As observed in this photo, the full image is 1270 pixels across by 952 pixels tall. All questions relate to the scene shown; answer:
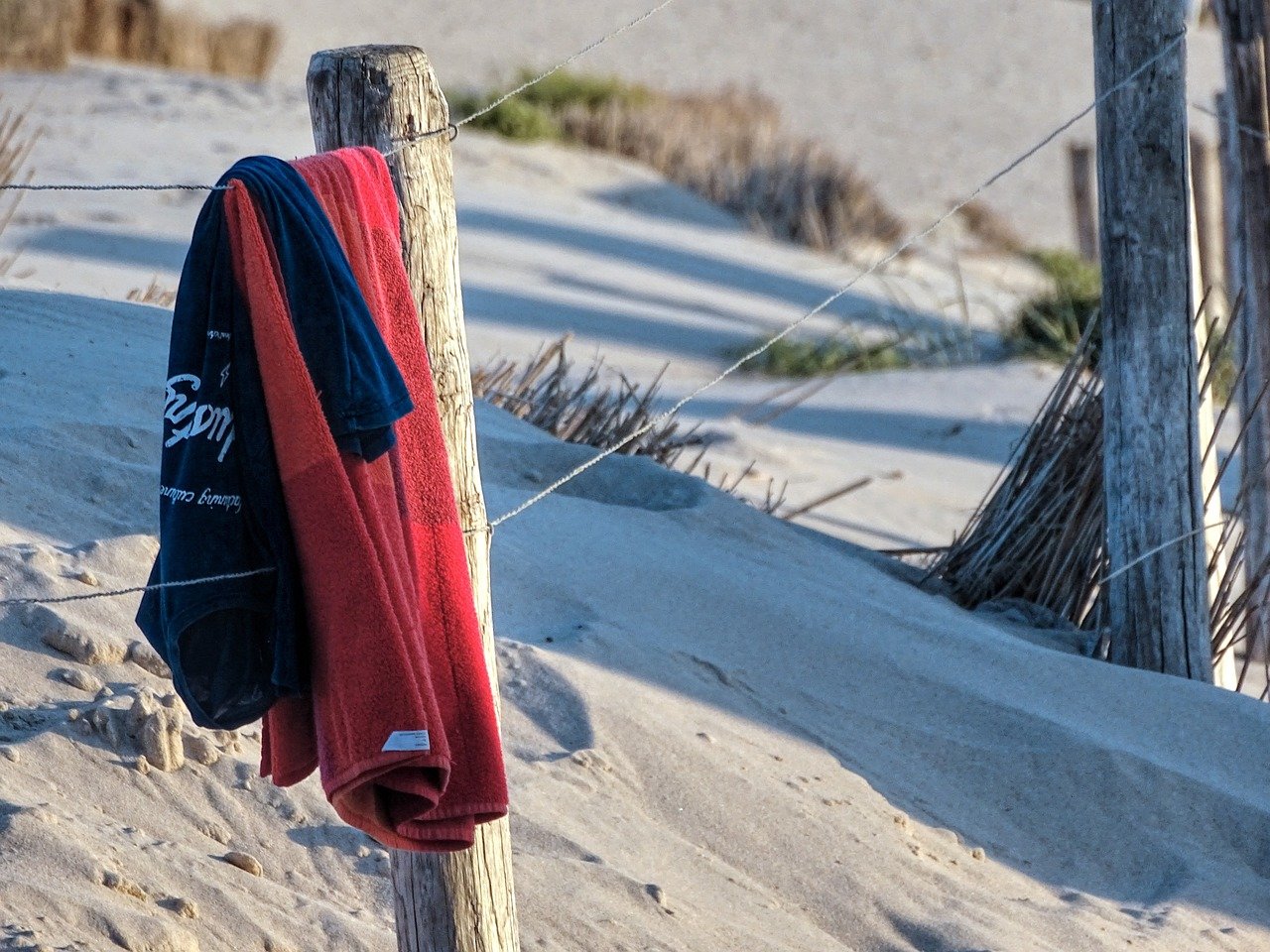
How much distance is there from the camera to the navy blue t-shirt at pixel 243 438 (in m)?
1.96

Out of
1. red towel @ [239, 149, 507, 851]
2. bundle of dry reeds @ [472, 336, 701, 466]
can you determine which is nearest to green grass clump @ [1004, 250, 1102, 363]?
bundle of dry reeds @ [472, 336, 701, 466]

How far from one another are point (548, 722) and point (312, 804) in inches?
22.6

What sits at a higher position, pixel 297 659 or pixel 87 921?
pixel 297 659

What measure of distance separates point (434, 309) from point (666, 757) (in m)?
1.31

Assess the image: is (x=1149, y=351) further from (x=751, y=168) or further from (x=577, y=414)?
(x=751, y=168)

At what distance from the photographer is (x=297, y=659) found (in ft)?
6.47

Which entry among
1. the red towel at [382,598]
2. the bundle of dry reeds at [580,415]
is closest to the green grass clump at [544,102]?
the bundle of dry reeds at [580,415]

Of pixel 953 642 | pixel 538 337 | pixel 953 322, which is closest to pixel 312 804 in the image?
pixel 953 642

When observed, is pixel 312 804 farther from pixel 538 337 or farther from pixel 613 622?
pixel 538 337

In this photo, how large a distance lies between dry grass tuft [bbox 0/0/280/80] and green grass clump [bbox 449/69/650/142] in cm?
201

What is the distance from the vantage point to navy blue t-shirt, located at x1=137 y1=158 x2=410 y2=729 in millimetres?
1959

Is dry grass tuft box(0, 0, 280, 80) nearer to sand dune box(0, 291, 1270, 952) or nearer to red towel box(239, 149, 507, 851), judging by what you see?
sand dune box(0, 291, 1270, 952)

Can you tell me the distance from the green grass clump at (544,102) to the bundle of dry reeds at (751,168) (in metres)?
0.21

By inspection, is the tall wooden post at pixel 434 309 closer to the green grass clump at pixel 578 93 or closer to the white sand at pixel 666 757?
the white sand at pixel 666 757
